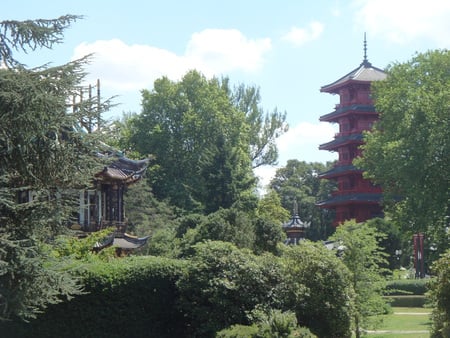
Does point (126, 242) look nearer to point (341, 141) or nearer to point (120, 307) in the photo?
point (120, 307)

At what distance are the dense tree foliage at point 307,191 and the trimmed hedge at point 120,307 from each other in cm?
5562

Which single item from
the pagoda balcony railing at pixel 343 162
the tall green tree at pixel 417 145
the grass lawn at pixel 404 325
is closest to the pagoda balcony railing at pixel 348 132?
the pagoda balcony railing at pixel 343 162

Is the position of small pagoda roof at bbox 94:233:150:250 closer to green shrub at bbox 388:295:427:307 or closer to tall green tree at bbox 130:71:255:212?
green shrub at bbox 388:295:427:307

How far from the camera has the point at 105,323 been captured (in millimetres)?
18312

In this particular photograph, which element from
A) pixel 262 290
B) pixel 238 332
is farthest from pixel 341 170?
pixel 238 332

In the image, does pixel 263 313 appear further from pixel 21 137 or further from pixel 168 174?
pixel 168 174

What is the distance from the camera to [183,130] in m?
60.1

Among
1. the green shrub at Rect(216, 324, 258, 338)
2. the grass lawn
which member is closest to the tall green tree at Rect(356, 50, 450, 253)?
the grass lawn

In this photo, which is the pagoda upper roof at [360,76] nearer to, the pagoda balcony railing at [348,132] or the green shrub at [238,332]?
the pagoda balcony railing at [348,132]

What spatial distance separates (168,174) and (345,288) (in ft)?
133

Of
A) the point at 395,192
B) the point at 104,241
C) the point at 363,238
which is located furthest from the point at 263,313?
the point at 395,192

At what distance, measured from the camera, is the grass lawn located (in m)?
22.7

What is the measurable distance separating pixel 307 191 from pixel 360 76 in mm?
17310

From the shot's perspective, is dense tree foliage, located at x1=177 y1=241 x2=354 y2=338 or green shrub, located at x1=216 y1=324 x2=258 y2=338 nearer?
green shrub, located at x1=216 y1=324 x2=258 y2=338
